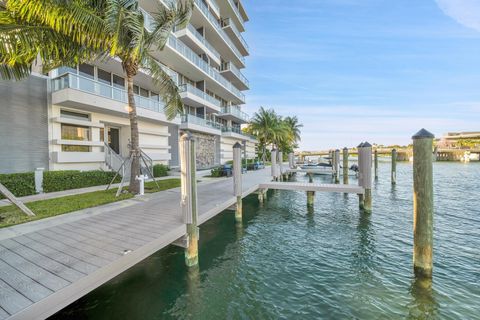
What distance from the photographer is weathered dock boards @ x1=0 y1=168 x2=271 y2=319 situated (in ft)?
9.43

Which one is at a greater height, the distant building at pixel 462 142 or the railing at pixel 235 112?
the railing at pixel 235 112

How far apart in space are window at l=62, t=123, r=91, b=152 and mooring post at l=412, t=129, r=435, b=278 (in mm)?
17382

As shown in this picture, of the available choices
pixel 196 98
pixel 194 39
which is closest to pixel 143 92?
pixel 196 98

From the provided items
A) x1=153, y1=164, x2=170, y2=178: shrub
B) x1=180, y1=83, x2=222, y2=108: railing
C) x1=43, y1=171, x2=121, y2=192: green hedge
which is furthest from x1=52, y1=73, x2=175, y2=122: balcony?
x1=180, y1=83, x2=222, y2=108: railing

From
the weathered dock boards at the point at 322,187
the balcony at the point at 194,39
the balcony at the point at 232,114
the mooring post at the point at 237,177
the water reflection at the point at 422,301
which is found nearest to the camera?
the water reflection at the point at 422,301

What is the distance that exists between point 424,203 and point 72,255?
7660 millimetres

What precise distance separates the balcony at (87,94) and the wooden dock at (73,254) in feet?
27.6

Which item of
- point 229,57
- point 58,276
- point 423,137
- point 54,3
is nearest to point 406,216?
point 423,137

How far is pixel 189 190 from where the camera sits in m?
5.50

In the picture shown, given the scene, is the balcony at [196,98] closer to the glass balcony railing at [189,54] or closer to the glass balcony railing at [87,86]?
the glass balcony railing at [189,54]

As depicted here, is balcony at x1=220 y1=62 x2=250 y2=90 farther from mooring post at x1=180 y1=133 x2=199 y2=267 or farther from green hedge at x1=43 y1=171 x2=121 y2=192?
mooring post at x1=180 y1=133 x2=199 y2=267

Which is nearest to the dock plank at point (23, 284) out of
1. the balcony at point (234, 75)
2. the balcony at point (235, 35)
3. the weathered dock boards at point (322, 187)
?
the weathered dock boards at point (322, 187)

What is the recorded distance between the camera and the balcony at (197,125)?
2258 centimetres

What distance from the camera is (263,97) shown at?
44312mm
